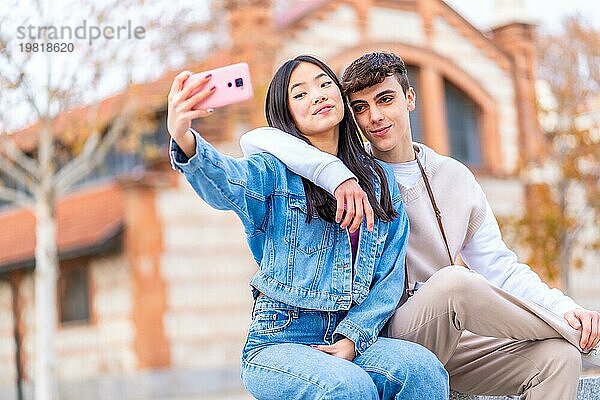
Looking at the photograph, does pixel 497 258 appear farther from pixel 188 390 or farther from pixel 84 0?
pixel 188 390

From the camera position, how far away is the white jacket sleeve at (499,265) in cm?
361

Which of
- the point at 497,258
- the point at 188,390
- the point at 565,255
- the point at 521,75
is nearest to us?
the point at 497,258

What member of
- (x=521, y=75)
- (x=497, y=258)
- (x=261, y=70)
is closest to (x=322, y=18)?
(x=261, y=70)

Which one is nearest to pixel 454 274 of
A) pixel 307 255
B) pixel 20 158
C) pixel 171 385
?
pixel 307 255

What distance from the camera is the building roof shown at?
16.0 m

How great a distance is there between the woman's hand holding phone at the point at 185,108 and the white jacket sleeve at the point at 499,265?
133 centimetres

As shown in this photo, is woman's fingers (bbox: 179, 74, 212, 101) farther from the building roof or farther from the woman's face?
the building roof

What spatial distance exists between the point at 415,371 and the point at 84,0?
8.95m

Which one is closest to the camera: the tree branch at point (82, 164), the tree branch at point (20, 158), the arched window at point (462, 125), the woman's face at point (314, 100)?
the woman's face at point (314, 100)

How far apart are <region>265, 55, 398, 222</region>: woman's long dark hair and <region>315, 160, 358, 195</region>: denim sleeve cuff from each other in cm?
9

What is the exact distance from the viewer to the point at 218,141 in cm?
1603

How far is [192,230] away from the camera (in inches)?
625

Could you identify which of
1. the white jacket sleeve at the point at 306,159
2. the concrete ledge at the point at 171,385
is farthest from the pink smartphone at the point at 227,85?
the concrete ledge at the point at 171,385

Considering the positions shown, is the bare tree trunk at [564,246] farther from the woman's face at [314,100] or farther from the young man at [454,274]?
the woman's face at [314,100]
